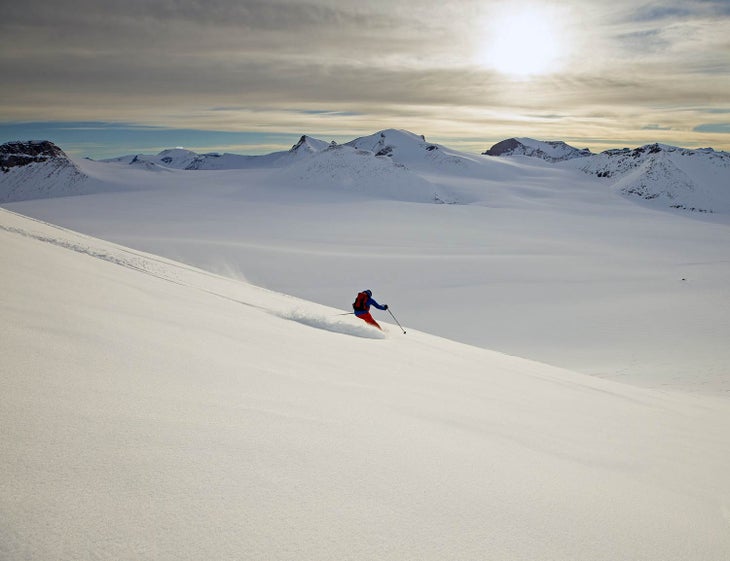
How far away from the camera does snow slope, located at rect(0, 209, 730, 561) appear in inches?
58.8

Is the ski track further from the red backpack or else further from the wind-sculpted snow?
the wind-sculpted snow

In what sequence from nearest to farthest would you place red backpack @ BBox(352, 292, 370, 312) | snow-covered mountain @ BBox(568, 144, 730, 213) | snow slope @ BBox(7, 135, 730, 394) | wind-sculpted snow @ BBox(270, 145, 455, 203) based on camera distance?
red backpack @ BBox(352, 292, 370, 312)
snow slope @ BBox(7, 135, 730, 394)
wind-sculpted snow @ BBox(270, 145, 455, 203)
snow-covered mountain @ BBox(568, 144, 730, 213)

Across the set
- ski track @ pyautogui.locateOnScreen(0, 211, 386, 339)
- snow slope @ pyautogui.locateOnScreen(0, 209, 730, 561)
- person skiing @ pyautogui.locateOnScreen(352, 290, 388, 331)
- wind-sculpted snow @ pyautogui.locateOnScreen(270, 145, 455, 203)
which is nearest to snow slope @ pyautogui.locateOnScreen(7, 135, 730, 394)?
person skiing @ pyautogui.locateOnScreen(352, 290, 388, 331)

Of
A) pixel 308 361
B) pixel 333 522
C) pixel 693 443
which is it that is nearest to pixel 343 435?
pixel 333 522

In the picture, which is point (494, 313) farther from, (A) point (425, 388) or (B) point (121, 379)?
(B) point (121, 379)

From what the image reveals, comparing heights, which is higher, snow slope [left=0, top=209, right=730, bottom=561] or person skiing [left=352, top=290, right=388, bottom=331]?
snow slope [left=0, top=209, right=730, bottom=561]

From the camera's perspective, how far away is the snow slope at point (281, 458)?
4.90 feet

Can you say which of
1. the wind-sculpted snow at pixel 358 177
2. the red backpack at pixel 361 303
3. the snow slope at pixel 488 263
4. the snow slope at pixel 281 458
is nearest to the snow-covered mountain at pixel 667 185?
the wind-sculpted snow at pixel 358 177

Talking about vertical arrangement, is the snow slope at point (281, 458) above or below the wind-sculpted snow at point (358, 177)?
below

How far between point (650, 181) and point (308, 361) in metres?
207

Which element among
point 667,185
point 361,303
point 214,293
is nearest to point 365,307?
point 361,303

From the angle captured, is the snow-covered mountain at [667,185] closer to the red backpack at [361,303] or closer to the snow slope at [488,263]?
the snow slope at [488,263]

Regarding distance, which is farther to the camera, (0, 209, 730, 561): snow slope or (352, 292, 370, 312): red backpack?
(352, 292, 370, 312): red backpack

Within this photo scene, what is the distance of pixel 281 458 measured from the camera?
2.05 meters
